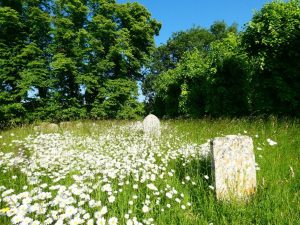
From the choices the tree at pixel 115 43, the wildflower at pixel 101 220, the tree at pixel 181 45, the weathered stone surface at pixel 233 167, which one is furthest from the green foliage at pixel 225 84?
the tree at pixel 181 45

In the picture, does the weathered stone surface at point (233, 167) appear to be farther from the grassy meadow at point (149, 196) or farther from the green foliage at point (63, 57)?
the green foliage at point (63, 57)

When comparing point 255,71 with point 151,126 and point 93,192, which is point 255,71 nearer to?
point 151,126

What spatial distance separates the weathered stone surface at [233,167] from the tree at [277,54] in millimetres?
7116

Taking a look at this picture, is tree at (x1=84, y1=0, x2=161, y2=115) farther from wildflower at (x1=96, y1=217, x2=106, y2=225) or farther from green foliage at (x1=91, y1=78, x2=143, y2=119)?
wildflower at (x1=96, y1=217, x2=106, y2=225)

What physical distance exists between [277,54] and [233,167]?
8.24 m

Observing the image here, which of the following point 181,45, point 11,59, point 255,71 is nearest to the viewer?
point 255,71

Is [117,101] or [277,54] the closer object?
[277,54]

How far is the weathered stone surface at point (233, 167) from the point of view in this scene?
13.6ft

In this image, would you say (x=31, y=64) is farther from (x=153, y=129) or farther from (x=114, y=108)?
(x=153, y=129)

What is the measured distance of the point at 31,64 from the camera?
22.0m

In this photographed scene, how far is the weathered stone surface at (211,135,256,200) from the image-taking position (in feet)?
13.6

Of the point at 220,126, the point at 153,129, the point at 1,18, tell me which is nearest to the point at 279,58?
the point at 220,126

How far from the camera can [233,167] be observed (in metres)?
4.20

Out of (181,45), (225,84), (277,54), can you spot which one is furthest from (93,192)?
(181,45)
